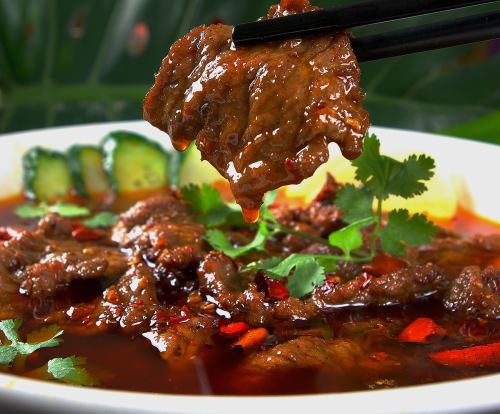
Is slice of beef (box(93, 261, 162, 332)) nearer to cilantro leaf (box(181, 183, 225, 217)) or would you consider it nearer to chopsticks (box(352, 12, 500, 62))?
cilantro leaf (box(181, 183, 225, 217))

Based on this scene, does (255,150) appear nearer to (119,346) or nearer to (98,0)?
(119,346)

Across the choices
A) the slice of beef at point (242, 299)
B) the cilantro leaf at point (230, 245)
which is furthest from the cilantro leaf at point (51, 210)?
the slice of beef at point (242, 299)

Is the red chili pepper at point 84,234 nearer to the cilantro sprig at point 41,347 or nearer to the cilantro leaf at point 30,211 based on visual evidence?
the cilantro leaf at point 30,211

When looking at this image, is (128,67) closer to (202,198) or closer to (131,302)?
(202,198)

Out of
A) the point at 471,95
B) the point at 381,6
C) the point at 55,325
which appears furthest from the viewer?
the point at 471,95

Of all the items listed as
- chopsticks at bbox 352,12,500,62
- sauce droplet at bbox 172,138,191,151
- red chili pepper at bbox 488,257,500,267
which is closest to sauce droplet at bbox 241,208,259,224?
sauce droplet at bbox 172,138,191,151

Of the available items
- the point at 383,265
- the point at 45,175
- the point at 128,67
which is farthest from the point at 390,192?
the point at 128,67

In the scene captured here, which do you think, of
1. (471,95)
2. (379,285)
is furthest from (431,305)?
(471,95)
